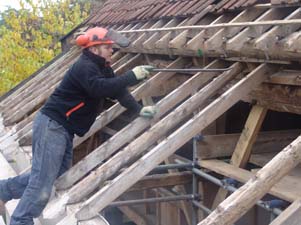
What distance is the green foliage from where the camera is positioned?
1541 cm

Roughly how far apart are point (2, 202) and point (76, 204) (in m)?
1.14

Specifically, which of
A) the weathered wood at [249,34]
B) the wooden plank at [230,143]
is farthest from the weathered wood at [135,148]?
the wooden plank at [230,143]

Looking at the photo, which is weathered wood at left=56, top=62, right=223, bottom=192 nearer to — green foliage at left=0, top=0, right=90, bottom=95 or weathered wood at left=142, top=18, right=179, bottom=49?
weathered wood at left=142, top=18, right=179, bottom=49

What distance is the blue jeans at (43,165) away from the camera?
393cm

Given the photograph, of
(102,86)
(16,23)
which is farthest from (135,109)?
(16,23)

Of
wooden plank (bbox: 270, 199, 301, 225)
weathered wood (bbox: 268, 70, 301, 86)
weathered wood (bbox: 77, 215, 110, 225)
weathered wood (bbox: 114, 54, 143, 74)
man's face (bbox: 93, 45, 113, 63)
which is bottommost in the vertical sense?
weathered wood (bbox: 77, 215, 110, 225)

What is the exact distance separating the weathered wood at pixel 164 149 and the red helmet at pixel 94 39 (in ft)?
2.74

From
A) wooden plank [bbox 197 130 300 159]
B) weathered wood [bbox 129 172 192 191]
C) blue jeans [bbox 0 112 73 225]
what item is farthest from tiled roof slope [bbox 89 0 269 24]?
blue jeans [bbox 0 112 73 225]

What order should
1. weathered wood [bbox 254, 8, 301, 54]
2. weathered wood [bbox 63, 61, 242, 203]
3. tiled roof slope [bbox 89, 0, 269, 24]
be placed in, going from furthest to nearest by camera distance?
tiled roof slope [bbox 89, 0, 269, 24] < weathered wood [bbox 254, 8, 301, 54] < weathered wood [bbox 63, 61, 242, 203]

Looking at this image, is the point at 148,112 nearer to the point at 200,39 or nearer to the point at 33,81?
the point at 200,39

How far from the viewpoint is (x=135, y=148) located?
384 centimetres

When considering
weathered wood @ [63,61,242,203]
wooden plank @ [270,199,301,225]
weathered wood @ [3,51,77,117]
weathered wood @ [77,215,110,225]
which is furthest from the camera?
weathered wood @ [3,51,77,117]

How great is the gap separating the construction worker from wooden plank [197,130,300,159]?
1.24 m

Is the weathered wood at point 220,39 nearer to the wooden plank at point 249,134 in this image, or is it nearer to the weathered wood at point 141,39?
the wooden plank at point 249,134
